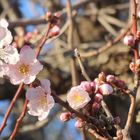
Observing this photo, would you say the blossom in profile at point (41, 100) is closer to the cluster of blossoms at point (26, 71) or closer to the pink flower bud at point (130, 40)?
the cluster of blossoms at point (26, 71)

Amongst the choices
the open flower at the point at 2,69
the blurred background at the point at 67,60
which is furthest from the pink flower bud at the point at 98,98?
the blurred background at the point at 67,60

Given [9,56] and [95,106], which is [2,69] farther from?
[95,106]

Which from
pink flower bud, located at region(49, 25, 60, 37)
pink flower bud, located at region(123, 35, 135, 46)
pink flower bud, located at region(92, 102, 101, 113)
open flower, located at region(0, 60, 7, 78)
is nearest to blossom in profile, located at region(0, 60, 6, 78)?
open flower, located at region(0, 60, 7, 78)

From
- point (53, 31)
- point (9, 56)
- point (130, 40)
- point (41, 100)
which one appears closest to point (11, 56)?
point (9, 56)

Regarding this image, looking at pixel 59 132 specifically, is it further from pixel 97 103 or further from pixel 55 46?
pixel 97 103

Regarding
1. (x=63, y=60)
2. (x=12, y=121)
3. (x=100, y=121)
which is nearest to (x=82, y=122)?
(x=100, y=121)
